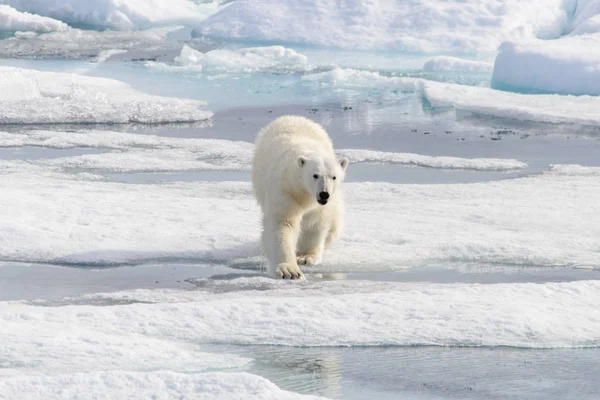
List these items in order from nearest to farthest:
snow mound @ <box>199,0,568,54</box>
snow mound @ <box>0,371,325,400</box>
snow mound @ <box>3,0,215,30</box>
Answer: snow mound @ <box>0,371,325,400</box>, snow mound @ <box>199,0,568,54</box>, snow mound @ <box>3,0,215,30</box>

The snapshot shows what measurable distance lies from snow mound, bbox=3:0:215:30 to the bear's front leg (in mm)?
19399

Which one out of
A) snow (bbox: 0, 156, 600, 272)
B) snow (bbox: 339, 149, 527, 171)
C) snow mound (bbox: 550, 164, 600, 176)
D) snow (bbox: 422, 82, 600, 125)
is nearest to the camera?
snow (bbox: 0, 156, 600, 272)

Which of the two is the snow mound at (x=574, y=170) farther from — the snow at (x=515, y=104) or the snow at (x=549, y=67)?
the snow at (x=549, y=67)

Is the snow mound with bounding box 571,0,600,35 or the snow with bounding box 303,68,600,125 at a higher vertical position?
the snow mound with bounding box 571,0,600,35

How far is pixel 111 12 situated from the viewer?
2377 cm

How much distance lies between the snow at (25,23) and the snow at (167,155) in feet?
42.9

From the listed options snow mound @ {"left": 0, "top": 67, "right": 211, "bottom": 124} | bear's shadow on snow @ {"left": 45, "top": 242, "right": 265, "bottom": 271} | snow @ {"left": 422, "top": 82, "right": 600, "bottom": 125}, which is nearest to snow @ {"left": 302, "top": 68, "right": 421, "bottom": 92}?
snow @ {"left": 422, "top": 82, "right": 600, "bottom": 125}

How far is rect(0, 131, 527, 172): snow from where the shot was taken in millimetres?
8781

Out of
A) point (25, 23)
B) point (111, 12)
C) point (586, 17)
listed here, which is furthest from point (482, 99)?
point (25, 23)

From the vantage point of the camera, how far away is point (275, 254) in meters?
5.20

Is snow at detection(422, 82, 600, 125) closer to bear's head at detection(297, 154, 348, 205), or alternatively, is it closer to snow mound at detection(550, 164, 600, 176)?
snow mound at detection(550, 164, 600, 176)

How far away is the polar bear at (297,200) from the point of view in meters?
5.08

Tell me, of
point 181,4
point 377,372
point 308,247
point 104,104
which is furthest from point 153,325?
point 181,4

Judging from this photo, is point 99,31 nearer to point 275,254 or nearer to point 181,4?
point 181,4
